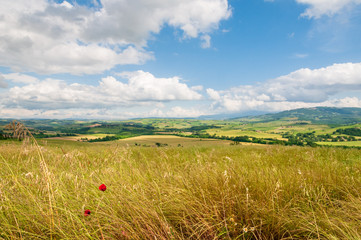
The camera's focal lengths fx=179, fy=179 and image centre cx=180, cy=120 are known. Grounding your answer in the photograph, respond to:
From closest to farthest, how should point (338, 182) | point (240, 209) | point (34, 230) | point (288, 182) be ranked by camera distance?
point (34, 230), point (240, 209), point (288, 182), point (338, 182)

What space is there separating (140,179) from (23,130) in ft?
6.96

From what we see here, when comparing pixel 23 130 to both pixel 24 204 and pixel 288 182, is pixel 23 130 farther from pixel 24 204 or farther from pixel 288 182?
pixel 288 182

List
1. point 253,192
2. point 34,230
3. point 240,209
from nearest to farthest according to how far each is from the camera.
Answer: point 34,230
point 240,209
point 253,192

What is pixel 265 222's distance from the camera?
2.36 m

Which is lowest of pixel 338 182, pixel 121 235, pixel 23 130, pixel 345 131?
pixel 345 131

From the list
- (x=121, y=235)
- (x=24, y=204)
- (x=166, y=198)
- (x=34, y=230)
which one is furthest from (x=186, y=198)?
(x=24, y=204)

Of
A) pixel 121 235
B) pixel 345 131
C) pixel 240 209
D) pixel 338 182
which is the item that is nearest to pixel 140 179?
pixel 121 235

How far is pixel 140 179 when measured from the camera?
3.67 meters

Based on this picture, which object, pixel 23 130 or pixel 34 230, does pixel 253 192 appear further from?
pixel 23 130

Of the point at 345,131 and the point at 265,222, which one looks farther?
the point at 345,131

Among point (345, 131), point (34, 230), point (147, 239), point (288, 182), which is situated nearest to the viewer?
point (147, 239)

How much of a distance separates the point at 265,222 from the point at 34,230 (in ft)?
9.71

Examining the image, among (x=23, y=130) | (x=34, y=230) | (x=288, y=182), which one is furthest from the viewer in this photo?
(x=288, y=182)

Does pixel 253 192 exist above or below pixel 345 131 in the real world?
above
